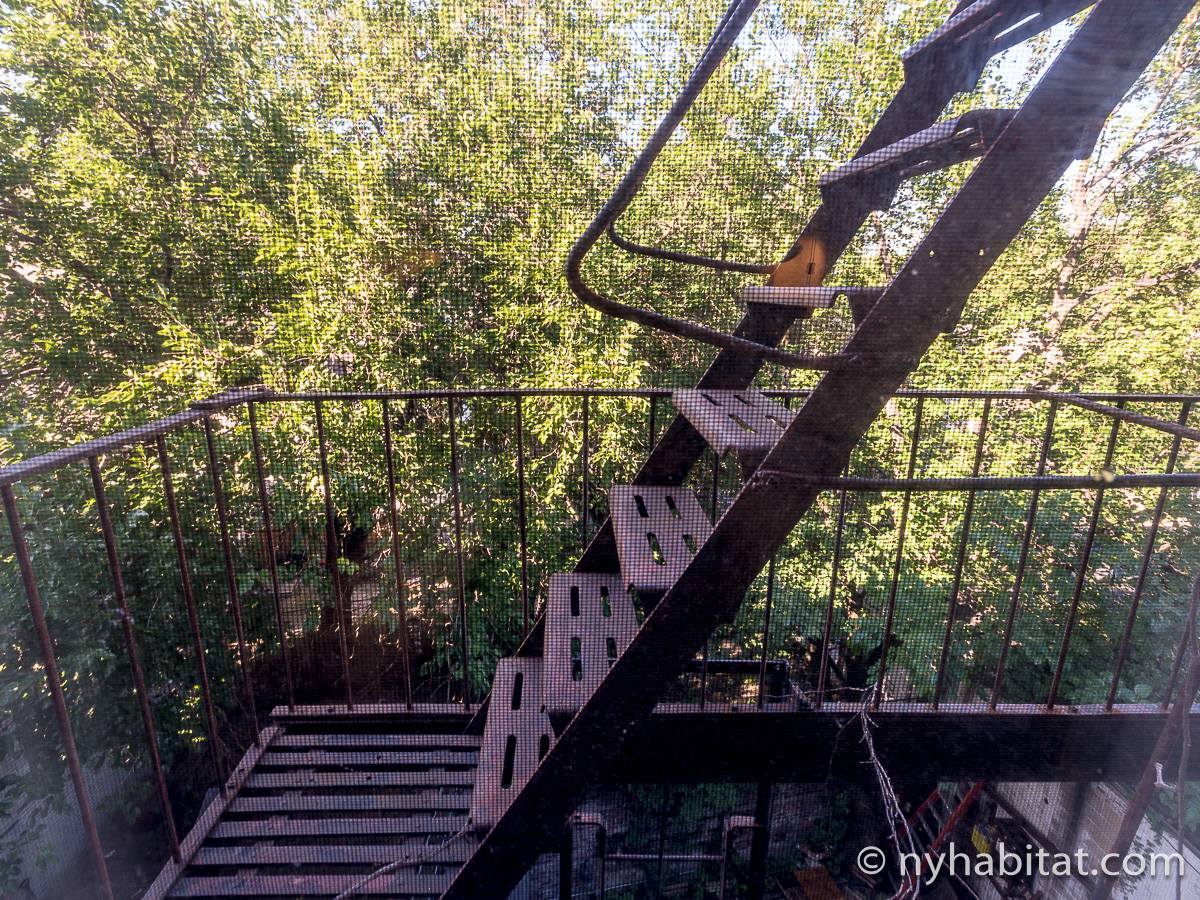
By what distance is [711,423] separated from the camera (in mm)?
952

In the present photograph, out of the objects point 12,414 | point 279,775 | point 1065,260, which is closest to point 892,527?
point 1065,260

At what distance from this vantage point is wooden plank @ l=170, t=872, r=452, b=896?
1033 mm

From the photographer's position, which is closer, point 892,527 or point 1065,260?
point 1065,260

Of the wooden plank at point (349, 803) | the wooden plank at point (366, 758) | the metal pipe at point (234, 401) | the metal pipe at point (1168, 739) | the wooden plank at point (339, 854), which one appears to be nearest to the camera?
the metal pipe at point (234, 401)

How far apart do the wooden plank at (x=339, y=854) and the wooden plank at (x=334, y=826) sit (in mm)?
24

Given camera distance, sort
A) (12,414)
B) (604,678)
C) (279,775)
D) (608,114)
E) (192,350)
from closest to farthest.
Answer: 1. (604,678)
2. (279,775)
3. (608,114)
4. (12,414)
5. (192,350)

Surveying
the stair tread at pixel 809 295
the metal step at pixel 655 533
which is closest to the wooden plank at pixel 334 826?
the metal step at pixel 655 533

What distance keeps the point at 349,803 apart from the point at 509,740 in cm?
36

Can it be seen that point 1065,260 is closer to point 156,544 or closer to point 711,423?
point 711,423

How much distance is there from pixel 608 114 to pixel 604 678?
2618mm

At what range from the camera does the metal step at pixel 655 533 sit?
0.94 m

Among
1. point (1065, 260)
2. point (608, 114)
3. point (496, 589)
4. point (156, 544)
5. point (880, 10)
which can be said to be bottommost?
point (496, 589)

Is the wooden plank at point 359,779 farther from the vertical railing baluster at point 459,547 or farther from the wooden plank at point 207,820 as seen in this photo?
the vertical railing baluster at point 459,547

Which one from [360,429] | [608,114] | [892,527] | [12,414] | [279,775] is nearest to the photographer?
[279,775]
